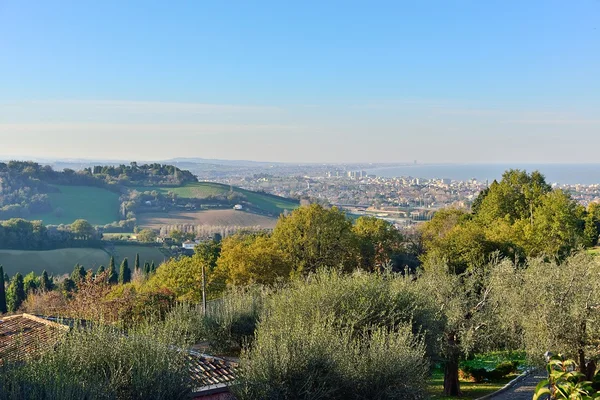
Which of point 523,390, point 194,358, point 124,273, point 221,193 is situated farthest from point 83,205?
point 194,358

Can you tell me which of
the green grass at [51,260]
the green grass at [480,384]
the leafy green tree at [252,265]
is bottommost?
the green grass at [51,260]

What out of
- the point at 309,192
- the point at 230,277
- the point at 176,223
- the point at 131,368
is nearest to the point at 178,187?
the point at 176,223

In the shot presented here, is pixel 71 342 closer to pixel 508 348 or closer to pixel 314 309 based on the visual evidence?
pixel 314 309

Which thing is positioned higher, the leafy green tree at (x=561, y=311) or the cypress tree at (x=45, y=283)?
the leafy green tree at (x=561, y=311)

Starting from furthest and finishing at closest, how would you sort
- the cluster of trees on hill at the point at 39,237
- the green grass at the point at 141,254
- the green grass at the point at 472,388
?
the cluster of trees on hill at the point at 39,237 → the green grass at the point at 141,254 → the green grass at the point at 472,388

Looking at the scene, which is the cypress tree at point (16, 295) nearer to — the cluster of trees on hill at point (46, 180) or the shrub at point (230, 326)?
the shrub at point (230, 326)

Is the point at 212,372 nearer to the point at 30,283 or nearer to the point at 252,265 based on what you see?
the point at 252,265

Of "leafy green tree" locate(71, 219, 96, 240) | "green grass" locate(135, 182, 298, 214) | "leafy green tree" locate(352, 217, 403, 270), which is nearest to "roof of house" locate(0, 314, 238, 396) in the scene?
"leafy green tree" locate(352, 217, 403, 270)

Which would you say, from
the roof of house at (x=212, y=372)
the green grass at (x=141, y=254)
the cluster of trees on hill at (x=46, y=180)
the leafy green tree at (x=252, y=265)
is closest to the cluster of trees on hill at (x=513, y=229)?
the leafy green tree at (x=252, y=265)
